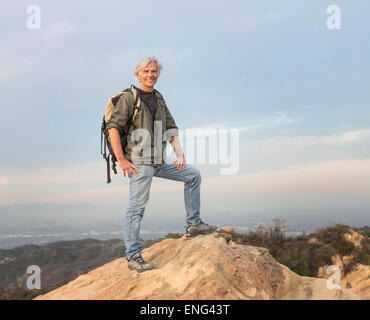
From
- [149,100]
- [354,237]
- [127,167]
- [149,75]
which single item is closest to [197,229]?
[127,167]

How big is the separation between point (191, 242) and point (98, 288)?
6.06 feet

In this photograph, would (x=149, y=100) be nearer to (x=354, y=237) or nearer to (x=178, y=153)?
(x=178, y=153)

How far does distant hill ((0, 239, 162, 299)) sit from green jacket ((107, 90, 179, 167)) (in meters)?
12.9

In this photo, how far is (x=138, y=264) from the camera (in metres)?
6.12

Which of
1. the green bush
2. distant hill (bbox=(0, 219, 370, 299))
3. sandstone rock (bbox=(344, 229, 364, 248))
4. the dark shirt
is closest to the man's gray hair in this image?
the dark shirt

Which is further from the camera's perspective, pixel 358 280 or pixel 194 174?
pixel 358 280

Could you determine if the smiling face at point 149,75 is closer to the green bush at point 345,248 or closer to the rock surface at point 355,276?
the rock surface at point 355,276

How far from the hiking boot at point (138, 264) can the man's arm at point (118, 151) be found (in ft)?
4.77

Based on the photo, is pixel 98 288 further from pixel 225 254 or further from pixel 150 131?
pixel 150 131

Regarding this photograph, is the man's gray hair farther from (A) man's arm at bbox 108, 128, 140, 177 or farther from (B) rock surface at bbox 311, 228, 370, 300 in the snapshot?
(B) rock surface at bbox 311, 228, 370, 300

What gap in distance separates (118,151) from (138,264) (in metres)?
1.93

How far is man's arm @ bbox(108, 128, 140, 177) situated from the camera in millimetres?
6045

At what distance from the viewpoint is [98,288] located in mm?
6297
